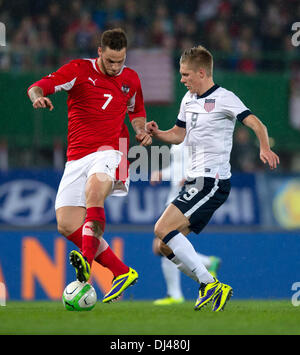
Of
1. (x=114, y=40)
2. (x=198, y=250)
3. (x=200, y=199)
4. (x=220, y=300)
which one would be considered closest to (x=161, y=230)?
(x=200, y=199)

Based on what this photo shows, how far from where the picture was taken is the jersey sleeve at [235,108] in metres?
6.16

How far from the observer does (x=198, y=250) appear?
1128 cm

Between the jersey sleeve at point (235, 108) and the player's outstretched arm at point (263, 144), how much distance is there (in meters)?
0.07

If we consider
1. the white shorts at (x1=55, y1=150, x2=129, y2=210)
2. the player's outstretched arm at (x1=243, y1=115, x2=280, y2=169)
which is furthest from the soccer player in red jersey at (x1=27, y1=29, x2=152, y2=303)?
the player's outstretched arm at (x1=243, y1=115, x2=280, y2=169)

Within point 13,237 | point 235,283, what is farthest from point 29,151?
point 235,283

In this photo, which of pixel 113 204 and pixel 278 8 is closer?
pixel 113 204

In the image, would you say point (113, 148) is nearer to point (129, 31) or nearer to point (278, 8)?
point (129, 31)

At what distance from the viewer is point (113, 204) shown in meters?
11.9

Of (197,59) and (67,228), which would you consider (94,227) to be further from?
(197,59)

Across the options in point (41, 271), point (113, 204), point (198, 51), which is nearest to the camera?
point (198, 51)

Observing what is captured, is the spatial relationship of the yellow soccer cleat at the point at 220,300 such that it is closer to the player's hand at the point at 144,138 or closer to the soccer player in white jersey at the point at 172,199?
the player's hand at the point at 144,138

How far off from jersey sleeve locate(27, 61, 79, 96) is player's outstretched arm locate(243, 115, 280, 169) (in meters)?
1.50

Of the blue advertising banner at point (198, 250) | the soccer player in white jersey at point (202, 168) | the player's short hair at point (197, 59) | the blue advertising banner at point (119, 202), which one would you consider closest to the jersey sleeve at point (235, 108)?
the soccer player in white jersey at point (202, 168)

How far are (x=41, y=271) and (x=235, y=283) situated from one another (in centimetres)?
274
